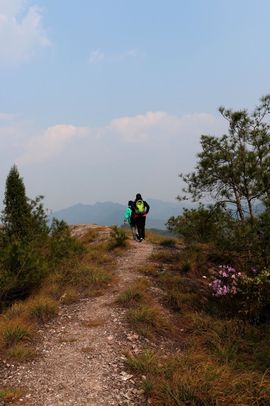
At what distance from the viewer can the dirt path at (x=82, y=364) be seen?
247 inches

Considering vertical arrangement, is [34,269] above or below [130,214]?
below

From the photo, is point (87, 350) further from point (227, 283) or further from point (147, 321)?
point (227, 283)

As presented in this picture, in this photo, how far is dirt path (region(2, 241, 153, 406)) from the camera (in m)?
6.28

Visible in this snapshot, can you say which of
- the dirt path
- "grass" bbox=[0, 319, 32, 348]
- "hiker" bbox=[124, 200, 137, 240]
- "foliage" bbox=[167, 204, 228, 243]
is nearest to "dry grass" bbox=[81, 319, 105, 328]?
the dirt path

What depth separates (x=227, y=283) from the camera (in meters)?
11.1

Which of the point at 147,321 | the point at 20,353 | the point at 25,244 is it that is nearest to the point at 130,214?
the point at 25,244

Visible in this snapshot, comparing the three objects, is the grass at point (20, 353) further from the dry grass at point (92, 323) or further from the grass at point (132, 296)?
the grass at point (132, 296)

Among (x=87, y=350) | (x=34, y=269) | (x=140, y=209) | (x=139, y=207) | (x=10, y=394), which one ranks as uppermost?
(x=139, y=207)

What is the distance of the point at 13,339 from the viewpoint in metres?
8.00

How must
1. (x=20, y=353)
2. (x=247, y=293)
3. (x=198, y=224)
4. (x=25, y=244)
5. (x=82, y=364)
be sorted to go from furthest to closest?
(x=198, y=224), (x=25, y=244), (x=247, y=293), (x=20, y=353), (x=82, y=364)

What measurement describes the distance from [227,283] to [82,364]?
214 inches

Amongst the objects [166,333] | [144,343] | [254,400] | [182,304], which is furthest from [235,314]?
[254,400]

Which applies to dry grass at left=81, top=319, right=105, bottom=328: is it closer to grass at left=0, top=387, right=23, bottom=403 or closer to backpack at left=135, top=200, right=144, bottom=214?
grass at left=0, top=387, right=23, bottom=403

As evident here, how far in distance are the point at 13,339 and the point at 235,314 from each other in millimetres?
6010
